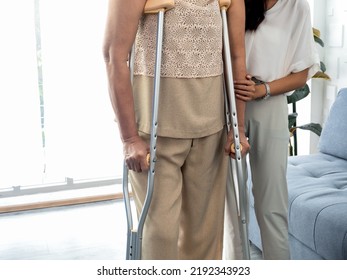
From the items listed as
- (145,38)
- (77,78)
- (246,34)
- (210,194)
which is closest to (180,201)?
(210,194)

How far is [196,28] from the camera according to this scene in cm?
152

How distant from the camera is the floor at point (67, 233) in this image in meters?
2.86

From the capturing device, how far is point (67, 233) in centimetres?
319

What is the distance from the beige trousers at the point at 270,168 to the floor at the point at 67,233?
28.6 inches

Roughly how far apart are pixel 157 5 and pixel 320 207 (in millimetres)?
1305

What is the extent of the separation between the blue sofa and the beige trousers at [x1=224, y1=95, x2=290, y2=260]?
0.82 ft

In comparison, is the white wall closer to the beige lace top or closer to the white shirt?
the white shirt

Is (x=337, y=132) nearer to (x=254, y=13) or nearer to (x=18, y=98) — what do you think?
(x=254, y=13)

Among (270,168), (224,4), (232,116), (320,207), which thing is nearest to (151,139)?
(232,116)

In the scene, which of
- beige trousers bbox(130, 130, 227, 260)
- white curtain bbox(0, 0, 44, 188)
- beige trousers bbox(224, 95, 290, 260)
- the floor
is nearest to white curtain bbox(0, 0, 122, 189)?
white curtain bbox(0, 0, 44, 188)

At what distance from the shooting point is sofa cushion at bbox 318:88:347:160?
9.99ft

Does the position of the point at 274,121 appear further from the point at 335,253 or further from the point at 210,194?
the point at 335,253

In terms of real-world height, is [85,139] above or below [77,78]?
below

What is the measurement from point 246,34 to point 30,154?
2.37 metres
